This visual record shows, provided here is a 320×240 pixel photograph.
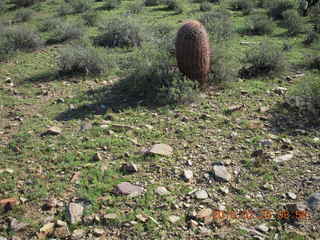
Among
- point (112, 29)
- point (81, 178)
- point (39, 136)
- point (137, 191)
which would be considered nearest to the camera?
point (137, 191)

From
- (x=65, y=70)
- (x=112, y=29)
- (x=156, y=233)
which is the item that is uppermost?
(x=112, y=29)

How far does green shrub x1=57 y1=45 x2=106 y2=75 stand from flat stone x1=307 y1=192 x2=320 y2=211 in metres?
4.70

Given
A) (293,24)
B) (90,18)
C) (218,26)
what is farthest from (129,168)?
(90,18)

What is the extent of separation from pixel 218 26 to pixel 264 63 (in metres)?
1.89

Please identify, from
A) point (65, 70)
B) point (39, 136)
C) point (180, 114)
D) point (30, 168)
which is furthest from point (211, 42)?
point (30, 168)

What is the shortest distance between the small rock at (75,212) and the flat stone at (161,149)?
3.67 ft

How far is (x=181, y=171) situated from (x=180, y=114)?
138 cm

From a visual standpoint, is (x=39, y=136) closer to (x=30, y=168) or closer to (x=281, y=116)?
(x=30, y=168)

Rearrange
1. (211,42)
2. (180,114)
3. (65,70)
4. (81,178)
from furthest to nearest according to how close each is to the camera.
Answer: (65,70)
(211,42)
(180,114)
(81,178)

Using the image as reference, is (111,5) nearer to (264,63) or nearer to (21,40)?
(21,40)

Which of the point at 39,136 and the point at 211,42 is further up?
the point at 211,42

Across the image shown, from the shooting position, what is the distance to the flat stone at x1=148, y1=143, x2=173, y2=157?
4008mm

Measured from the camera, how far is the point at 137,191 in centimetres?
341

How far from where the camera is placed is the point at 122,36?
8.41 metres
